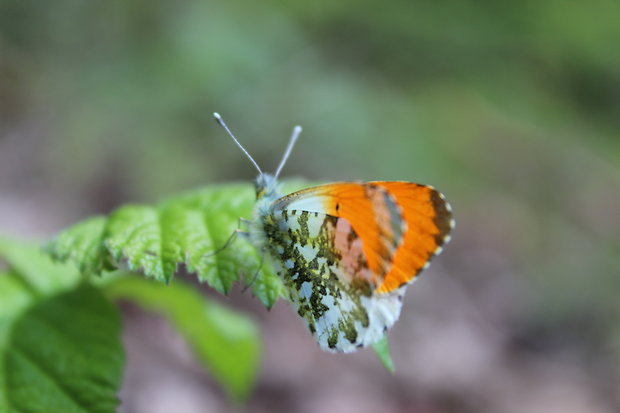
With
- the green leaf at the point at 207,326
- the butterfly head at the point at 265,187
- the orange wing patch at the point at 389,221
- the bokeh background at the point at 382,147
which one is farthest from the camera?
the bokeh background at the point at 382,147

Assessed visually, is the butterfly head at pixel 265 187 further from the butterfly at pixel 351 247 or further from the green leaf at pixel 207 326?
the green leaf at pixel 207 326

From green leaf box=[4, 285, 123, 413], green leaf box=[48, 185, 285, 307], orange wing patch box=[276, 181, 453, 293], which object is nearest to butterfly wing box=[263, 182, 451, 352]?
orange wing patch box=[276, 181, 453, 293]

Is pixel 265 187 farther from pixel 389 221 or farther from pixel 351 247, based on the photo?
pixel 389 221

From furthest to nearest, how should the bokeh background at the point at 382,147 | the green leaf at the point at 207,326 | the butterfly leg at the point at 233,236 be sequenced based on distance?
the bokeh background at the point at 382,147 → the green leaf at the point at 207,326 → the butterfly leg at the point at 233,236

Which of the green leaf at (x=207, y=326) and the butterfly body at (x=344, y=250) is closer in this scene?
the butterfly body at (x=344, y=250)

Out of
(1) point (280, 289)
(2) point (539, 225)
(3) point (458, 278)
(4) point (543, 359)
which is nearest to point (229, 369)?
(1) point (280, 289)

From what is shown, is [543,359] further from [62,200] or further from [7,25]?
[7,25]

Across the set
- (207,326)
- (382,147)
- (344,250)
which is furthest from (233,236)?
(382,147)

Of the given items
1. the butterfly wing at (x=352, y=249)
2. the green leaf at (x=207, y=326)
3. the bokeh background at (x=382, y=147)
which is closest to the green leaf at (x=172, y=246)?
the butterfly wing at (x=352, y=249)
